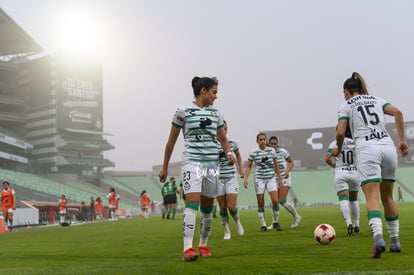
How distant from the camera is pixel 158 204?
57438mm

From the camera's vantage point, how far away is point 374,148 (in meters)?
6.48

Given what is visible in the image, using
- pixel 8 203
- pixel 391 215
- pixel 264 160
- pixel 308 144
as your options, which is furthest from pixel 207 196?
pixel 308 144

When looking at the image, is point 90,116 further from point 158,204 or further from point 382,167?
point 382,167

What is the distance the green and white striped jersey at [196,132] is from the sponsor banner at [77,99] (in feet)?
228

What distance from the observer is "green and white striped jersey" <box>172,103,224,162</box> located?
6.70m

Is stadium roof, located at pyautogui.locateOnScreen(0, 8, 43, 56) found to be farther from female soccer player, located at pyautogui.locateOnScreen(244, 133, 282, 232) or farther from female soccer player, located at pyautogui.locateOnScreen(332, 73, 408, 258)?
female soccer player, located at pyautogui.locateOnScreen(332, 73, 408, 258)

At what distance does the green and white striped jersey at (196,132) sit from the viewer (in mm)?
6703

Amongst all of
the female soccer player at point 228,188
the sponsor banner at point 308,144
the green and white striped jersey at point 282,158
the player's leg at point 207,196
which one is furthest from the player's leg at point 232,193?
the sponsor banner at point 308,144

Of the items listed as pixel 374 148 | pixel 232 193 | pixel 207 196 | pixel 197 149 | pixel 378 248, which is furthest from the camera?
pixel 232 193

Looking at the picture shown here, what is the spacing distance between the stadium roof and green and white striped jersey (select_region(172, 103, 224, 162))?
5215 cm

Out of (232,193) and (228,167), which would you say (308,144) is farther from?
(232,193)

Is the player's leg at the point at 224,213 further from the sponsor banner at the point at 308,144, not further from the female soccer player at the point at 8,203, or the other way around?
the sponsor banner at the point at 308,144

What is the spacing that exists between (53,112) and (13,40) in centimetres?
1404

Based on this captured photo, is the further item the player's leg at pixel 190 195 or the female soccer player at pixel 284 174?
the female soccer player at pixel 284 174
